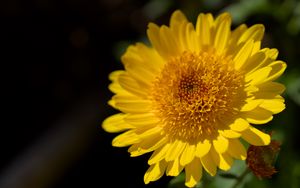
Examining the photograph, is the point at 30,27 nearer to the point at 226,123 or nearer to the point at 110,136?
the point at 110,136

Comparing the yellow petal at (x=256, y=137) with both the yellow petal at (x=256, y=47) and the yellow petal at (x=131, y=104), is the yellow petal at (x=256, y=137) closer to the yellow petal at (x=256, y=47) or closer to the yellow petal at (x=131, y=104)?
the yellow petal at (x=256, y=47)

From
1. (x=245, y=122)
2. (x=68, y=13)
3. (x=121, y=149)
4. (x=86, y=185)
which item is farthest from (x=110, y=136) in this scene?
(x=245, y=122)

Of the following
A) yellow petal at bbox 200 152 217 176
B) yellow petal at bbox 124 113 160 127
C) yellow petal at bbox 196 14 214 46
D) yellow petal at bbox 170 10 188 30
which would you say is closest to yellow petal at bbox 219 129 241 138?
yellow petal at bbox 200 152 217 176

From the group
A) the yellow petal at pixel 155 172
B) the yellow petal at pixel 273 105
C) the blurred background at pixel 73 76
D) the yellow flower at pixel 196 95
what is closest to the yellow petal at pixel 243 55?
the yellow flower at pixel 196 95

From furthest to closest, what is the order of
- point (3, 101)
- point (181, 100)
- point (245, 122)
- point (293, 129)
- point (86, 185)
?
point (3, 101)
point (86, 185)
point (293, 129)
point (181, 100)
point (245, 122)

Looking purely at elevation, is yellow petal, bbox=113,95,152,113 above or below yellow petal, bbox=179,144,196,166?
above

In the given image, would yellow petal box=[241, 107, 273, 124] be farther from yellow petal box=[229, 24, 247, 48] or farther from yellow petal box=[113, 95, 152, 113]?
yellow petal box=[113, 95, 152, 113]
